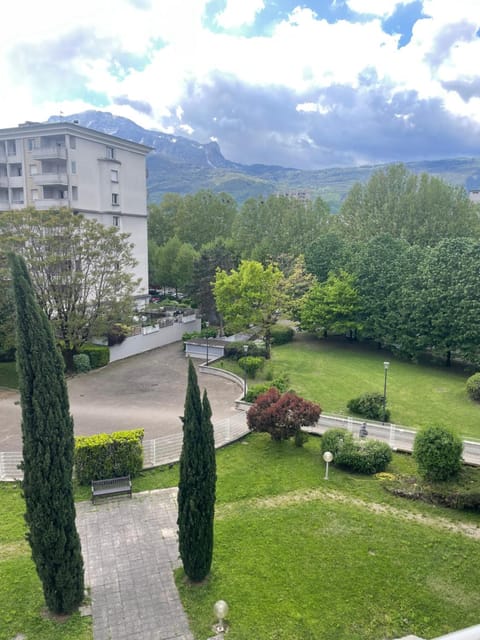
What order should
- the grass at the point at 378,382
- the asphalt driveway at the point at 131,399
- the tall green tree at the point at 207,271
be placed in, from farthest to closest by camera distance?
the tall green tree at the point at 207,271
the grass at the point at 378,382
the asphalt driveway at the point at 131,399

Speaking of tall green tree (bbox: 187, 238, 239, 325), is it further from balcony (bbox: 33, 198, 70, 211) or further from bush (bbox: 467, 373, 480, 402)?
bush (bbox: 467, 373, 480, 402)

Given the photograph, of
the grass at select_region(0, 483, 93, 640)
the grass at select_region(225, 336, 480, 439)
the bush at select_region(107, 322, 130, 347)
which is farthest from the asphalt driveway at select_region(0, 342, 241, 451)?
the grass at select_region(0, 483, 93, 640)

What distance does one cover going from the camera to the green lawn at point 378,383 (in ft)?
73.3

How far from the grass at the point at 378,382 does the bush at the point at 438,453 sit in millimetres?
5067

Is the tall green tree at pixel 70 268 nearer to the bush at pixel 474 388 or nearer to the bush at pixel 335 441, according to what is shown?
the bush at pixel 335 441

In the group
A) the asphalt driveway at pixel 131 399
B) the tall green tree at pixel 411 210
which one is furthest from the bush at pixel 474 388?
the tall green tree at pixel 411 210

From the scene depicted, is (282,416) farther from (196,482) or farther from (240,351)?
(240,351)

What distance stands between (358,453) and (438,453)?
271cm

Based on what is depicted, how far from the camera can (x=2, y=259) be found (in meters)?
25.7

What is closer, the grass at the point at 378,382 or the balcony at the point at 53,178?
the grass at the point at 378,382

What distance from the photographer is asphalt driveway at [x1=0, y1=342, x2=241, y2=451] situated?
20359 mm

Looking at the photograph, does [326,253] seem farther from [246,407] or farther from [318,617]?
[318,617]

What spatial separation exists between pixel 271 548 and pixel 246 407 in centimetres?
1093

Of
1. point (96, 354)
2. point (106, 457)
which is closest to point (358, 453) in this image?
point (106, 457)
